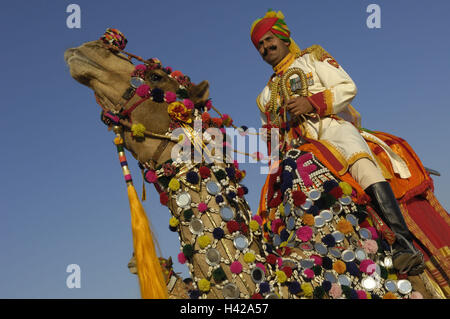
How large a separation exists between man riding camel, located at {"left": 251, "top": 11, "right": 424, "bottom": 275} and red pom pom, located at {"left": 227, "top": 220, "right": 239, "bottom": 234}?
4.73 feet

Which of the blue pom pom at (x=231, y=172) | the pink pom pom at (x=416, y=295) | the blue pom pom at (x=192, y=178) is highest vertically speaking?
the blue pom pom at (x=231, y=172)

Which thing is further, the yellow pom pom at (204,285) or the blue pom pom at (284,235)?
the blue pom pom at (284,235)

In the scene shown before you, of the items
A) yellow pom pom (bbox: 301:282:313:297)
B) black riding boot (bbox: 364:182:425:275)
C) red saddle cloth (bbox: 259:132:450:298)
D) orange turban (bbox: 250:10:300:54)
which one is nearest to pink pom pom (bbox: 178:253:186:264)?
yellow pom pom (bbox: 301:282:313:297)

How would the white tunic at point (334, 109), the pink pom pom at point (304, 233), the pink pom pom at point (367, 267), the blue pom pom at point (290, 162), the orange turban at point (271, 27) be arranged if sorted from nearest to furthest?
the pink pom pom at point (367, 267), the pink pom pom at point (304, 233), the blue pom pom at point (290, 162), the white tunic at point (334, 109), the orange turban at point (271, 27)

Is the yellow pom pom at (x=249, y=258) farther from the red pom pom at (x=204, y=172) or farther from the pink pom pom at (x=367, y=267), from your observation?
the pink pom pom at (x=367, y=267)

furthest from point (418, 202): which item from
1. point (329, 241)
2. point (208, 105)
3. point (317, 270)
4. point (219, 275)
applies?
point (219, 275)

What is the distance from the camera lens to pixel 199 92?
4.08m

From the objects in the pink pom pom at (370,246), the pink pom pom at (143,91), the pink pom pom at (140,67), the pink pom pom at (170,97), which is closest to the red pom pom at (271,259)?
the pink pom pom at (370,246)

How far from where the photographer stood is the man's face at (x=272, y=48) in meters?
5.47

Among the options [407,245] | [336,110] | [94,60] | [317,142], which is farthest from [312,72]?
[94,60]

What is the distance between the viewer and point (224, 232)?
3.55m

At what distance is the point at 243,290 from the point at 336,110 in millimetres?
2406

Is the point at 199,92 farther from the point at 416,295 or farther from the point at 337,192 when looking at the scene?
the point at 416,295

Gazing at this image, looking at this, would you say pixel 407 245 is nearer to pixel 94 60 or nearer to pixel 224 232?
pixel 224 232
